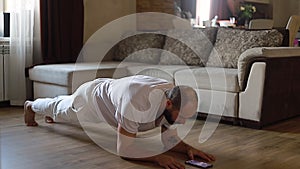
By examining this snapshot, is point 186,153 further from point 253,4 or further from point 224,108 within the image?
point 253,4

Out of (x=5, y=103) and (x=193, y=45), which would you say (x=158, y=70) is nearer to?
(x=193, y=45)

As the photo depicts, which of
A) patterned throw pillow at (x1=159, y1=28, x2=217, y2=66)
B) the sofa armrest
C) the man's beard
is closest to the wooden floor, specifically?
the man's beard

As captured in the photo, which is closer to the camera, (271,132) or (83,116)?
(83,116)

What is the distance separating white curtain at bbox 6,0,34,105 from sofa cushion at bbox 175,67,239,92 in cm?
167

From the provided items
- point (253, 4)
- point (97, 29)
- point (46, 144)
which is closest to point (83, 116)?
point (46, 144)

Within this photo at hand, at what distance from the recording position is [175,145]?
2.82 m

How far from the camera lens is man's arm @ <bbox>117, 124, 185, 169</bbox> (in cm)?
249

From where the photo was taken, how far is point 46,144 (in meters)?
2.97

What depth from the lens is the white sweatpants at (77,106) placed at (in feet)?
9.43

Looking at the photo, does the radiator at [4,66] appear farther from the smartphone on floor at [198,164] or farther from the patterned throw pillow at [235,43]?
the smartphone on floor at [198,164]

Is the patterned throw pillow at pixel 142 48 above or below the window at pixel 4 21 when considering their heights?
below

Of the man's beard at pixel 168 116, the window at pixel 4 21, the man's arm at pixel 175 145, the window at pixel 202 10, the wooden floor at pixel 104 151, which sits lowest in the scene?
the wooden floor at pixel 104 151

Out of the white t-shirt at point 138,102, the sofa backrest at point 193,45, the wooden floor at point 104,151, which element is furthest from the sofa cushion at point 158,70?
the white t-shirt at point 138,102

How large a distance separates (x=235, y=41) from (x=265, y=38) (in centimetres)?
32
